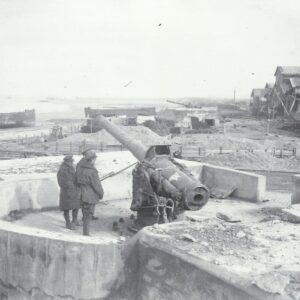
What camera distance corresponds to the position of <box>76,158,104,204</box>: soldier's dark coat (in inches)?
336

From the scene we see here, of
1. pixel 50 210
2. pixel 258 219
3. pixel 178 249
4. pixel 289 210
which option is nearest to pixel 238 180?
pixel 258 219

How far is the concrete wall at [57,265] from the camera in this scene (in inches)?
266

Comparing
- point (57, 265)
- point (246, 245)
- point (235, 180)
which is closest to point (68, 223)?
point (57, 265)

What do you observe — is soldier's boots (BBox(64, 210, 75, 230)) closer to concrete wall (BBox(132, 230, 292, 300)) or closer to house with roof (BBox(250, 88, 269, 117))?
concrete wall (BBox(132, 230, 292, 300))

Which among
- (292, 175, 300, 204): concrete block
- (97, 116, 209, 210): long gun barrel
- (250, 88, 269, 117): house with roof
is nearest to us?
(97, 116, 209, 210): long gun barrel

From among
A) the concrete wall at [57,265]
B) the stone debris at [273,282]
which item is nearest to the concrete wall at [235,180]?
the concrete wall at [57,265]

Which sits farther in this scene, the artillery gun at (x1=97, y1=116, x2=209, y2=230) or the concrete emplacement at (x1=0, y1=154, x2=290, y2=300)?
the artillery gun at (x1=97, y1=116, x2=209, y2=230)

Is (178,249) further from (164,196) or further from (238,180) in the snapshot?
(238,180)

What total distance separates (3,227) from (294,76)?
50.4 m

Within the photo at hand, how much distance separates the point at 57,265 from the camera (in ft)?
22.7

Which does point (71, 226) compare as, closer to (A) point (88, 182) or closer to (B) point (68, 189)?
(B) point (68, 189)

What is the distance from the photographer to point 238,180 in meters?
12.0

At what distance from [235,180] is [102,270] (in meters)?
6.04

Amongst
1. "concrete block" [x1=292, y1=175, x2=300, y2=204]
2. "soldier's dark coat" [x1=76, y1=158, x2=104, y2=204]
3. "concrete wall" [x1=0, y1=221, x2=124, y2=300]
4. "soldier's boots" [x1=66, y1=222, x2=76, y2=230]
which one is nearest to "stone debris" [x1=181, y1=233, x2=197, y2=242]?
"concrete wall" [x1=0, y1=221, x2=124, y2=300]
